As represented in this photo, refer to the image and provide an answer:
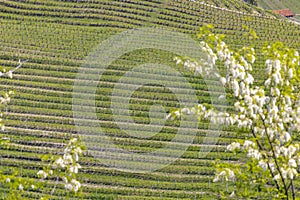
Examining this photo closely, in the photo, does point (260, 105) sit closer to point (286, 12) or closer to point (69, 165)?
point (69, 165)

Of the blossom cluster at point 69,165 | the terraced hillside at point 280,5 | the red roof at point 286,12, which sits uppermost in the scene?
the terraced hillside at point 280,5

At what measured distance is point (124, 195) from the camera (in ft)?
80.1

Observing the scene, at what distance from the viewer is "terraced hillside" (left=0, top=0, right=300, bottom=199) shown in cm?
2550

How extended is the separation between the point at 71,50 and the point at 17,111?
7.88 meters

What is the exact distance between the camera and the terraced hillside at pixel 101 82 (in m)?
25.5

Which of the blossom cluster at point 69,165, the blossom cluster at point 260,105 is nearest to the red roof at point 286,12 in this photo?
the blossom cluster at point 260,105

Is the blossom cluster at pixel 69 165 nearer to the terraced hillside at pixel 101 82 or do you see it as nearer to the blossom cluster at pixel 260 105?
the blossom cluster at pixel 260 105

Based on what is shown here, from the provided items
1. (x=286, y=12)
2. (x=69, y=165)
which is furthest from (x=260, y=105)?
(x=286, y=12)

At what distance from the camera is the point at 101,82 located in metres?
33.5

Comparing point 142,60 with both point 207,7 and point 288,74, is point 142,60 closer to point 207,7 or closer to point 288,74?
point 207,7

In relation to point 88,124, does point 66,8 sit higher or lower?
higher

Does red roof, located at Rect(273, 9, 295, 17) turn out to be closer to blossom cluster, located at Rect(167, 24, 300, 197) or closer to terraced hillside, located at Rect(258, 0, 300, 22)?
terraced hillside, located at Rect(258, 0, 300, 22)

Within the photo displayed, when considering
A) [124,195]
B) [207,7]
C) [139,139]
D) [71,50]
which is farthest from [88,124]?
[207,7]

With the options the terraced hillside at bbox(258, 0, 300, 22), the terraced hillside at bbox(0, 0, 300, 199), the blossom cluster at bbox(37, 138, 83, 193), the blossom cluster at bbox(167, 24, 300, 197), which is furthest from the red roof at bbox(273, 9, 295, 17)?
the blossom cluster at bbox(37, 138, 83, 193)
